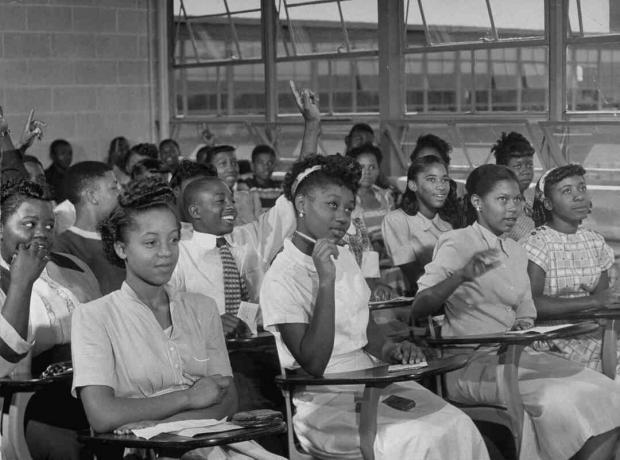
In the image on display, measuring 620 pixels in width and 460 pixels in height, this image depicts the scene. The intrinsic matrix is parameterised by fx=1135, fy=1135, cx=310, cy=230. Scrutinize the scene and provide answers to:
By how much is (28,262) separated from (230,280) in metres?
1.19

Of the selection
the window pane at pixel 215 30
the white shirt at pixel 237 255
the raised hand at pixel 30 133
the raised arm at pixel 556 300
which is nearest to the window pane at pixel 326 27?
the window pane at pixel 215 30

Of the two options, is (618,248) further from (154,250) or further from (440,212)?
(154,250)

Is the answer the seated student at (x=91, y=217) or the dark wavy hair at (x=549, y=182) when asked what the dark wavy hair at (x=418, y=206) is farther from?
the seated student at (x=91, y=217)

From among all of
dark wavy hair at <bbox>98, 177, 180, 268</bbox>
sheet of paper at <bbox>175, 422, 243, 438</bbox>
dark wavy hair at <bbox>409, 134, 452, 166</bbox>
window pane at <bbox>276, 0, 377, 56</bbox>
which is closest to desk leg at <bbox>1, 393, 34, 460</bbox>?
dark wavy hair at <bbox>98, 177, 180, 268</bbox>

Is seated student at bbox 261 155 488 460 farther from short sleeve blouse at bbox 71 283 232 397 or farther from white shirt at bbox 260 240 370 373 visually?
short sleeve blouse at bbox 71 283 232 397

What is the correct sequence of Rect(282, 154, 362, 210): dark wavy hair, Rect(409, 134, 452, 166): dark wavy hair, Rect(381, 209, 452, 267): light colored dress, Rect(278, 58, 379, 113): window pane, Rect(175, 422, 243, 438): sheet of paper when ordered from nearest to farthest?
Rect(175, 422, 243, 438): sheet of paper, Rect(282, 154, 362, 210): dark wavy hair, Rect(381, 209, 452, 267): light colored dress, Rect(409, 134, 452, 166): dark wavy hair, Rect(278, 58, 379, 113): window pane

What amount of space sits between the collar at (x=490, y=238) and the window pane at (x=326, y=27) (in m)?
4.21

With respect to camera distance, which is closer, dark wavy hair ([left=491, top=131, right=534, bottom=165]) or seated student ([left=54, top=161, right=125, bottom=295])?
seated student ([left=54, top=161, right=125, bottom=295])

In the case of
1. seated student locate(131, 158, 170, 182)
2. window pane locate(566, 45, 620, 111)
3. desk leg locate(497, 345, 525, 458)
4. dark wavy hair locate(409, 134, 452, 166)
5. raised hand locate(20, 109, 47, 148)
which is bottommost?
desk leg locate(497, 345, 525, 458)

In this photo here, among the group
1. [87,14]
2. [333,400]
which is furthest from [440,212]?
[87,14]

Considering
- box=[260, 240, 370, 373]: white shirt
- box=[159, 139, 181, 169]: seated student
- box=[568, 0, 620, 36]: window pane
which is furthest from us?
box=[159, 139, 181, 169]: seated student

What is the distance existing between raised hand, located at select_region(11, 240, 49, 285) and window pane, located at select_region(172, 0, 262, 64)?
6272 millimetres

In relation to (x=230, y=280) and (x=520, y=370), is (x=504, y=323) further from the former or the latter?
(x=230, y=280)

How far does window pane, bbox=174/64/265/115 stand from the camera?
940 centimetres
